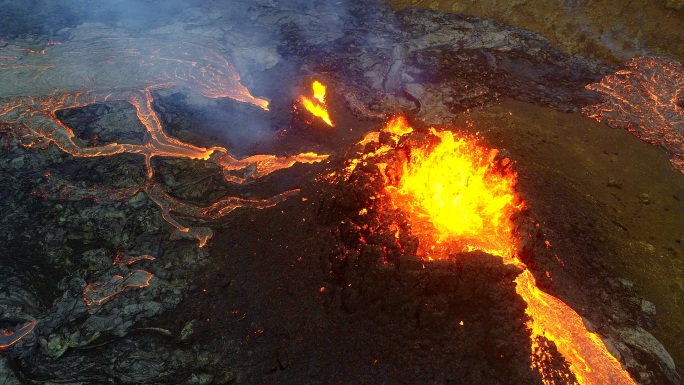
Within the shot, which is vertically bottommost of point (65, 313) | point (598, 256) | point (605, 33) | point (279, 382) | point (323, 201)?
point (65, 313)

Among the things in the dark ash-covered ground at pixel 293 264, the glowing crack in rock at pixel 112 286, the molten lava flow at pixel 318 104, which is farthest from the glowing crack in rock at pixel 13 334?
the molten lava flow at pixel 318 104

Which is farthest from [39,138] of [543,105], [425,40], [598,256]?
[543,105]

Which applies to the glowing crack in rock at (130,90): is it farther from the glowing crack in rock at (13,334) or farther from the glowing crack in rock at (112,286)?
the glowing crack in rock at (13,334)

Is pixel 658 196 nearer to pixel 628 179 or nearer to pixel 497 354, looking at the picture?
pixel 628 179

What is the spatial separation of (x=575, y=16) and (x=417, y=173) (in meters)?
12.9

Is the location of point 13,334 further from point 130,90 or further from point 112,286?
point 130,90

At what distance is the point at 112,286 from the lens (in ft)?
26.4

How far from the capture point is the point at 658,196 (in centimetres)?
1096

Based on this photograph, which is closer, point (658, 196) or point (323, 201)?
point (323, 201)

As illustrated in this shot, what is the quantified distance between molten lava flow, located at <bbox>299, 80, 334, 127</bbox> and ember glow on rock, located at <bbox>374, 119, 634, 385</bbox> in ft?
12.0

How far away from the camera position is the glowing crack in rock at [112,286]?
785 centimetres

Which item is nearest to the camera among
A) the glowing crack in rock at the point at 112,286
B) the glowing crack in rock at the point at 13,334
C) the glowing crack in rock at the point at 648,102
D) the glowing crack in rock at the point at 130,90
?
the glowing crack in rock at the point at 13,334

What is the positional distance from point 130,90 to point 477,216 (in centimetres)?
1201

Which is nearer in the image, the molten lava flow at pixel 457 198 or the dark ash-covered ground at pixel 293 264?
the dark ash-covered ground at pixel 293 264
